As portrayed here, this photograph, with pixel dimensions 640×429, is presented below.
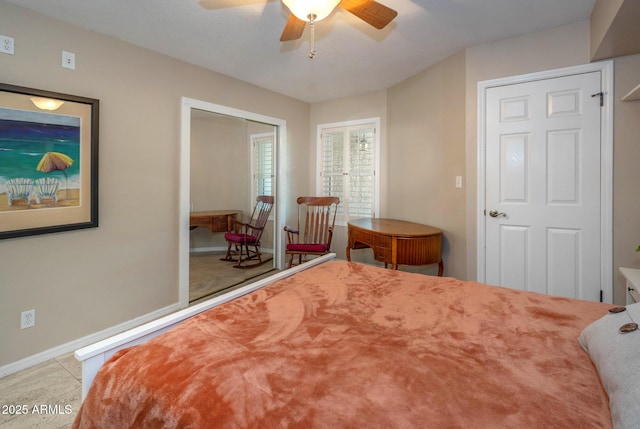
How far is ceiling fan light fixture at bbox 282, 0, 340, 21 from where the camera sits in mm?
1550

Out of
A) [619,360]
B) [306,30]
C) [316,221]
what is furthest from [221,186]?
[619,360]

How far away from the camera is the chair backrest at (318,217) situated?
13.7ft

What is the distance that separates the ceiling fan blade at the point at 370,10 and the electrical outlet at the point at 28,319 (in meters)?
2.86

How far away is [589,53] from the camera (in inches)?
93.4

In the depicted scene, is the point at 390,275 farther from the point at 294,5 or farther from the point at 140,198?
the point at 140,198

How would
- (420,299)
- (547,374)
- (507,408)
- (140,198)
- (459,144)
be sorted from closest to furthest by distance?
(507,408), (547,374), (420,299), (140,198), (459,144)

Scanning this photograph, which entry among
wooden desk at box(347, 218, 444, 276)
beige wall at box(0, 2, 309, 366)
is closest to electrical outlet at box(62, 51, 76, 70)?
beige wall at box(0, 2, 309, 366)

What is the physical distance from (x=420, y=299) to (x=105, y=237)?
2.49m

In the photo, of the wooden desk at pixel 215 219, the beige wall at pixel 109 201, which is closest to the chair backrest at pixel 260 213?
the wooden desk at pixel 215 219

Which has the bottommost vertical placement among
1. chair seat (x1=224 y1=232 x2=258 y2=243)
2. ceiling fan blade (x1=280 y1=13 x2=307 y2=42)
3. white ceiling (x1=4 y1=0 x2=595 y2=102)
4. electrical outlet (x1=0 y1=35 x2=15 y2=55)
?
chair seat (x1=224 y1=232 x2=258 y2=243)

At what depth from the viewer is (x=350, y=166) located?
4.32 meters

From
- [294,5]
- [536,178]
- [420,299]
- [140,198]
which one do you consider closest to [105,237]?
[140,198]

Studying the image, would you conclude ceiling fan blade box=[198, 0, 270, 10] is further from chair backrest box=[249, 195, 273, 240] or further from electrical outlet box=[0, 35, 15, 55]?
chair backrest box=[249, 195, 273, 240]

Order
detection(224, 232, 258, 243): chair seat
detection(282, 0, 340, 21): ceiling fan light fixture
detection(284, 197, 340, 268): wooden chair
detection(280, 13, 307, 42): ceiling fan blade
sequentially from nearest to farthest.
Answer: detection(282, 0, 340, 21): ceiling fan light fixture, detection(280, 13, 307, 42): ceiling fan blade, detection(224, 232, 258, 243): chair seat, detection(284, 197, 340, 268): wooden chair
